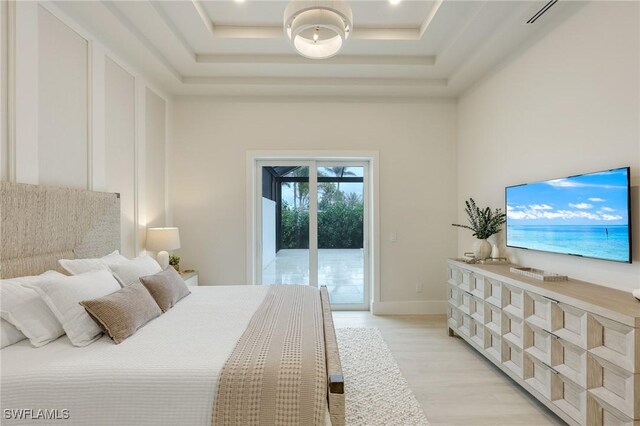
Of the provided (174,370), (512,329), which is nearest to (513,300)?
(512,329)

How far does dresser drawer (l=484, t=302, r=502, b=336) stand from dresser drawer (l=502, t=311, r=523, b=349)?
1.7 inches

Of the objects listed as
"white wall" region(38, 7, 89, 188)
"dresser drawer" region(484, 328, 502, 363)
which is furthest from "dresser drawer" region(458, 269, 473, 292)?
"white wall" region(38, 7, 89, 188)

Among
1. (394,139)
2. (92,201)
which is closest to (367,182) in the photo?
(394,139)

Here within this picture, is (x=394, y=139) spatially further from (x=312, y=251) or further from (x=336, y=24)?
(x=336, y=24)

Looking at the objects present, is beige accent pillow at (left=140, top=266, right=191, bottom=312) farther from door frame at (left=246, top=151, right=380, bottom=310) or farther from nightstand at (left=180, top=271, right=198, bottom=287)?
door frame at (left=246, top=151, right=380, bottom=310)

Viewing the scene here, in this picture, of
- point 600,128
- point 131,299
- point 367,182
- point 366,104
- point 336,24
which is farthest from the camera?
point 367,182

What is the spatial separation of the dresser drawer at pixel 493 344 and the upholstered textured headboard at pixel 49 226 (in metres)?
3.35

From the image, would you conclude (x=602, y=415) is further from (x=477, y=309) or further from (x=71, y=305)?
(x=71, y=305)

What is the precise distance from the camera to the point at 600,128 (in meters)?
2.06

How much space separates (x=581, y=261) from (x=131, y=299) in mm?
3017

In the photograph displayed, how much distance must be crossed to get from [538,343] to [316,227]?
8.88 feet

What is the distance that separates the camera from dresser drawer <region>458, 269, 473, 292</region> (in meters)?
2.95

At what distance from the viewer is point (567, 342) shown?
5.98 feet

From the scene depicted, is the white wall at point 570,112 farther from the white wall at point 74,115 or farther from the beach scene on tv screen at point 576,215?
the white wall at point 74,115
